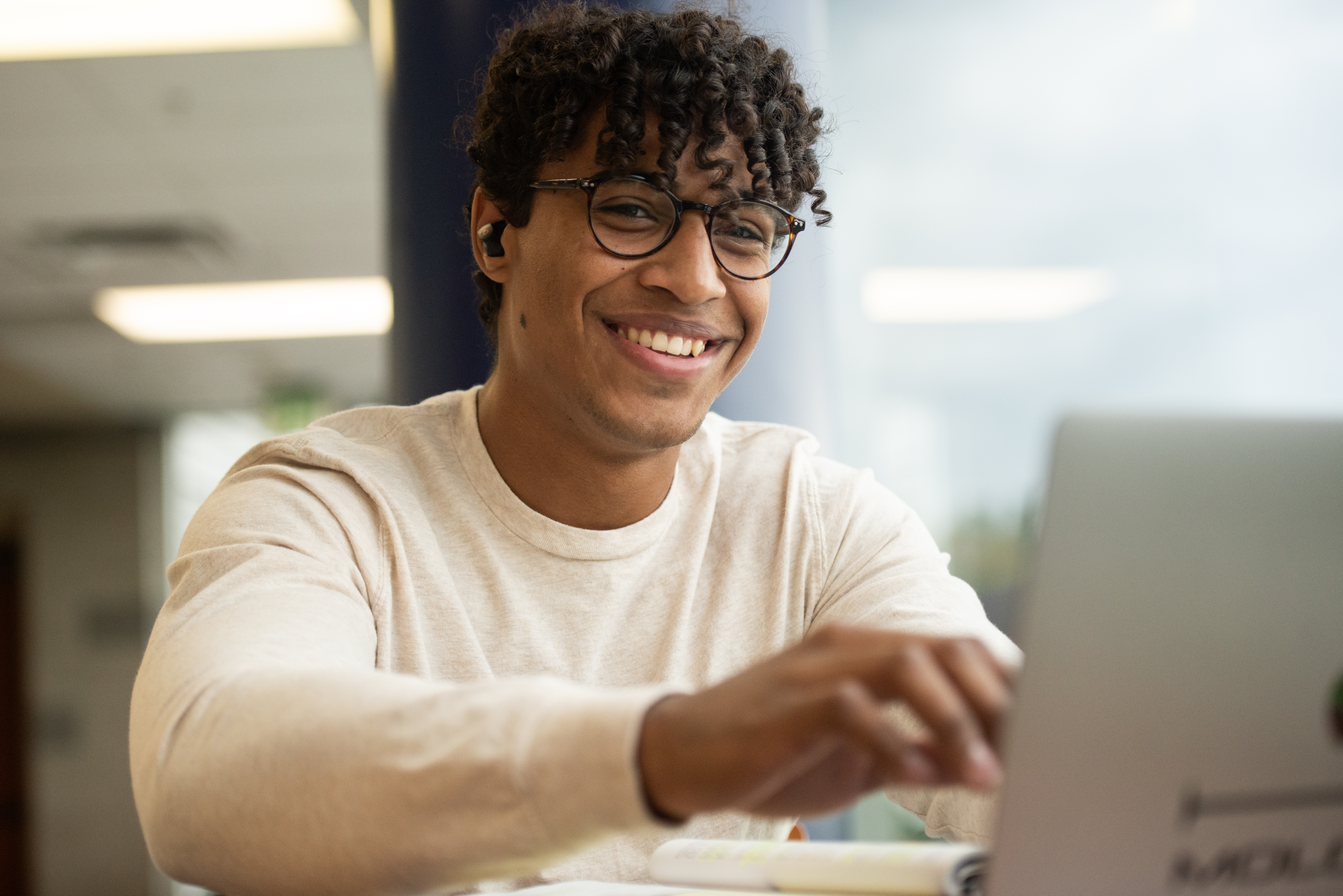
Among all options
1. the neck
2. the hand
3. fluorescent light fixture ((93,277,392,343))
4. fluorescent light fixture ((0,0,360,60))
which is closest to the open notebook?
the hand

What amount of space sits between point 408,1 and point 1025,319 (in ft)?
7.07

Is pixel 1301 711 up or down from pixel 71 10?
down

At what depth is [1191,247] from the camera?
3209 mm

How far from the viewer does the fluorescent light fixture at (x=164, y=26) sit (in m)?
3.47

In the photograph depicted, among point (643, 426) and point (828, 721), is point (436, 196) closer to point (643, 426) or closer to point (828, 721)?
point (643, 426)

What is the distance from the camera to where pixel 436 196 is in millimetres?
2145


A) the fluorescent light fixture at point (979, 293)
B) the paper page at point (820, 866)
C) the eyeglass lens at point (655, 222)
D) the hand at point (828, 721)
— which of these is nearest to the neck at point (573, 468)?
the eyeglass lens at point (655, 222)

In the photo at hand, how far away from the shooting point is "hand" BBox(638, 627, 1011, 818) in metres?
0.55

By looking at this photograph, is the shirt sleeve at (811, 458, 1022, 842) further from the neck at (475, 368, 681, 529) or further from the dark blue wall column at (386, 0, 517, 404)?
the dark blue wall column at (386, 0, 517, 404)

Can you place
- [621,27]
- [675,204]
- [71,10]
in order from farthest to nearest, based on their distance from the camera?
[71,10] < [621,27] < [675,204]

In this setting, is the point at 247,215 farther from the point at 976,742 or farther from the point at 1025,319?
the point at 976,742

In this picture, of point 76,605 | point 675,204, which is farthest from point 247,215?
point 76,605

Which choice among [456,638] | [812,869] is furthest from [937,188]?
[812,869]

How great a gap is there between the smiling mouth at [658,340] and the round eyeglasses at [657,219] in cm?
9
